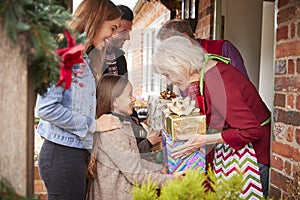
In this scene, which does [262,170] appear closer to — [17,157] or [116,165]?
[116,165]

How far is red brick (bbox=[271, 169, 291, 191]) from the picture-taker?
72.9 inches

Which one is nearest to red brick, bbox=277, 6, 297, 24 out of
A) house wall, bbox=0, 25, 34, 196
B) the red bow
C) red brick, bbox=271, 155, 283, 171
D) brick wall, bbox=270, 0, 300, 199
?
brick wall, bbox=270, 0, 300, 199

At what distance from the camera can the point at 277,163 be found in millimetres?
1933

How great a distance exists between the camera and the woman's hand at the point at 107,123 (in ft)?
6.15

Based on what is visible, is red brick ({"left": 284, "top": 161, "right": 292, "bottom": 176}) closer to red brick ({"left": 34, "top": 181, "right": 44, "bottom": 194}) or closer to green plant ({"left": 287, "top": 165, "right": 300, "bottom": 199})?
green plant ({"left": 287, "top": 165, "right": 300, "bottom": 199})

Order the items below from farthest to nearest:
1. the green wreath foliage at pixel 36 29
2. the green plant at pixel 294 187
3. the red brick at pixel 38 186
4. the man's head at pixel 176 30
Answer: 1. the red brick at pixel 38 186
2. the man's head at pixel 176 30
3. the green plant at pixel 294 187
4. the green wreath foliage at pixel 36 29

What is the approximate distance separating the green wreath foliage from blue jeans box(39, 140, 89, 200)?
86 cm

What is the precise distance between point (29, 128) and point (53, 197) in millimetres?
945

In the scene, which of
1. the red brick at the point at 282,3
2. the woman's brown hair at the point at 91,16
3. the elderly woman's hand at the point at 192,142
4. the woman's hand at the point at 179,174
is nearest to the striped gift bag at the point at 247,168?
the elderly woman's hand at the point at 192,142

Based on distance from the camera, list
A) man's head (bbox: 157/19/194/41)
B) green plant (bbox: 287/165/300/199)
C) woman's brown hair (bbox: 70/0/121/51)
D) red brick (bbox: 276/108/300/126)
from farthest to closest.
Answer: man's head (bbox: 157/19/194/41)
woman's brown hair (bbox: 70/0/121/51)
red brick (bbox: 276/108/300/126)
green plant (bbox: 287/165/300/199)

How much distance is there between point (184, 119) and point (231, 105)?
25 centimetres

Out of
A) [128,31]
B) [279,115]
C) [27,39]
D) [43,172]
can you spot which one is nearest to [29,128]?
[27,39]

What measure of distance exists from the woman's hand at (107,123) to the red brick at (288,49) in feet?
2.66

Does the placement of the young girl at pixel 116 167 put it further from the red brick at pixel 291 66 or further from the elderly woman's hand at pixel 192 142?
the red brick at pixel 291 66
